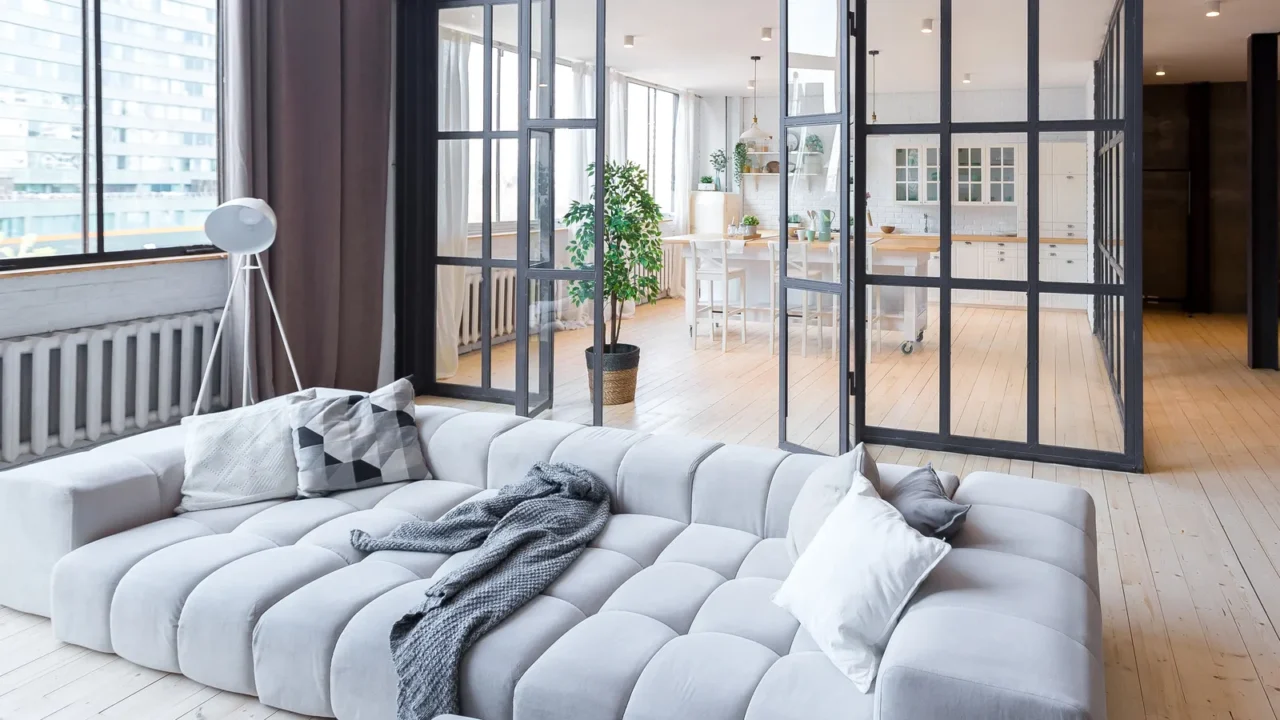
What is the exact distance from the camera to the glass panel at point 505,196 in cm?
571

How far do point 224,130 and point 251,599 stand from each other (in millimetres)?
3201

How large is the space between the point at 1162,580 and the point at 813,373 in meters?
1.82

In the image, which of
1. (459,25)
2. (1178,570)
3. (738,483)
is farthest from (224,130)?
(1178,570)

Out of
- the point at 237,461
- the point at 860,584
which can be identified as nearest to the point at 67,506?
the point at 237,461

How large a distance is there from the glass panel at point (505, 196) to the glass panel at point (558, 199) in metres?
0.17

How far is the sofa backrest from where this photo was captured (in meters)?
2.81

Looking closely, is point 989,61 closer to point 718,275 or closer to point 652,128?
point 718,275

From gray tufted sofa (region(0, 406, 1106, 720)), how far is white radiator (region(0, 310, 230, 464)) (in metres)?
1.14

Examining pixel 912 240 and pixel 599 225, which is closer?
pixel 912 240

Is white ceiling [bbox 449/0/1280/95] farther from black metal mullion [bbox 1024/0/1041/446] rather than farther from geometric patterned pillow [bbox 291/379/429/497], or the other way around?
geometric patterned pillow [bbox 291/379/429/497]

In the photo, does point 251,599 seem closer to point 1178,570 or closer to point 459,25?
point 1178,570

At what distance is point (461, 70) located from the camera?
580 centimetres

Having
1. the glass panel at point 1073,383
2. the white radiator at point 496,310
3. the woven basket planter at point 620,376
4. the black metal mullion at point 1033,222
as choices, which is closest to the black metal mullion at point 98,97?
the white radiator at point 496,310

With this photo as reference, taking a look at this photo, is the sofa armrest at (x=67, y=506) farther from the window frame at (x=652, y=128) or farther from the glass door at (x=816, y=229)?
the window frame at (x=652, y=128)
